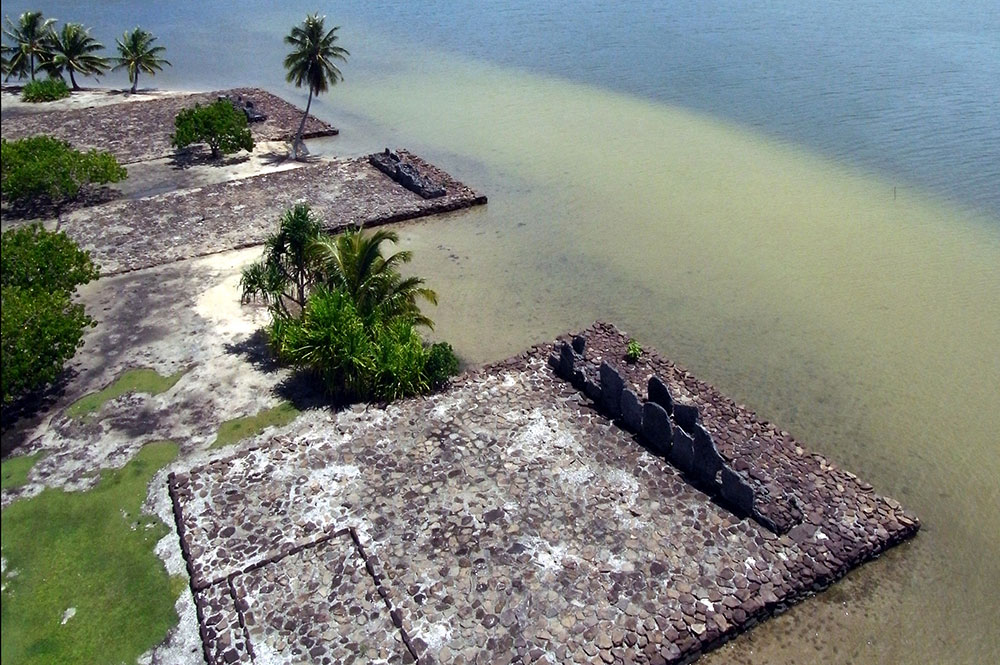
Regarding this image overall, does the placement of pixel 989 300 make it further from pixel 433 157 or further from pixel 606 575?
pixel 433 157

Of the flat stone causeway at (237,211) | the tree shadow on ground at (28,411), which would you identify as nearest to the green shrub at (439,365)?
the tree shadow on ground at (28,411)

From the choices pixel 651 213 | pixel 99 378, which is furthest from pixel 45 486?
pixel 651 213

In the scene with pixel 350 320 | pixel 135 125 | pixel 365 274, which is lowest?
pixel 135 125

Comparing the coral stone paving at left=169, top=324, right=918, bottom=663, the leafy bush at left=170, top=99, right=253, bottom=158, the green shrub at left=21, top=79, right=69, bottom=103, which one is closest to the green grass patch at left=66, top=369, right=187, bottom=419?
the coral stone paving at left=169, top=324, right=918, bottom=663

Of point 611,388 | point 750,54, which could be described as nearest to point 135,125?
point 611,388

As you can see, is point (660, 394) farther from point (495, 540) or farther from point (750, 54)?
point (750, 54)

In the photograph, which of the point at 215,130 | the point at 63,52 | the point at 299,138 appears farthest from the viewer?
the point at 63,52
